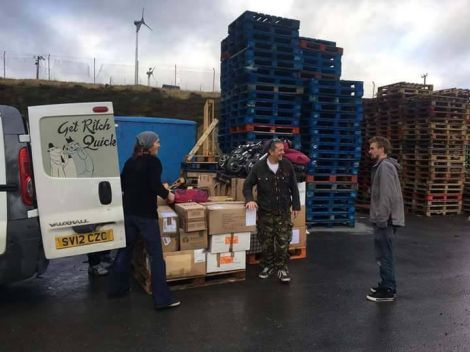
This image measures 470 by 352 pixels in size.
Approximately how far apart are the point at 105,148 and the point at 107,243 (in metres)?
0.98

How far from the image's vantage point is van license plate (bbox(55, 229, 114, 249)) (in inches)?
173

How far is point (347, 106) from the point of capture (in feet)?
32.8

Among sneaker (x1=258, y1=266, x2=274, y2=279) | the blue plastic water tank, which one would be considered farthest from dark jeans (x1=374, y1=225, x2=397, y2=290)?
the blue plastic water tank

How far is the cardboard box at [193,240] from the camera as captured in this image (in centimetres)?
548

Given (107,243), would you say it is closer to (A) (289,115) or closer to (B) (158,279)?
(B) (158,279)

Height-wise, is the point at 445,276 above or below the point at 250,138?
below

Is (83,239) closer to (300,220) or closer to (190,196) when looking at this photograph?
(190,196)

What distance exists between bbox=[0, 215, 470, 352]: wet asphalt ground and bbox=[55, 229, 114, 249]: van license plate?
2.54 feet

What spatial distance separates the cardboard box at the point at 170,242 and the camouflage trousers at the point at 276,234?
1172 mm

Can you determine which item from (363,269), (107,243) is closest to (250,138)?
(363,269)

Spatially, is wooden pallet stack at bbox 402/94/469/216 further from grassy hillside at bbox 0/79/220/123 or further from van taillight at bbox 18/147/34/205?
grassy hillside at bbox 0/79/220/123

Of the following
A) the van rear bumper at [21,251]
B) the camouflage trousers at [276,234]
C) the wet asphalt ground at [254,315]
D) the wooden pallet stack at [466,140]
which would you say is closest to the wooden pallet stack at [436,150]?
the wooden pallet stack at [466,140]

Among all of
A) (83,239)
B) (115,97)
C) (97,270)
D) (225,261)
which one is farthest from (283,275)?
(115,97)

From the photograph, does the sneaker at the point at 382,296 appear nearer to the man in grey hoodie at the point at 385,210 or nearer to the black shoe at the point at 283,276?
the man in grey hoodie at the point at 385,210
